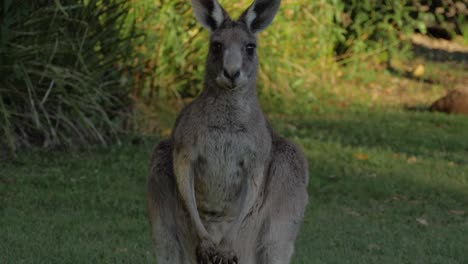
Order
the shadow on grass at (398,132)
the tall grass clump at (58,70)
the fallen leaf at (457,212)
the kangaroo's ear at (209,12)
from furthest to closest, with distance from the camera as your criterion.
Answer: the shadow on grass at (398,132)
the tall grass clump at (58,70)
the fallen leaf at (457,212)
the kangaroo's ear at (209,12)

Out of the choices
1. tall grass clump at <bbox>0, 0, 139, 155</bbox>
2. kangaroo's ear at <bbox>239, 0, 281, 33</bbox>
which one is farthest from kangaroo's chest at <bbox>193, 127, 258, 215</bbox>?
tall grass clump at <bbox>0, 0, 139, 155</bbox>

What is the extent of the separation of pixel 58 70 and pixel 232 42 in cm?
438

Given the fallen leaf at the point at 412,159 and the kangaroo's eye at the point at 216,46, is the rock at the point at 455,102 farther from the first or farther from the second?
the kangaroo's eye at the point at 216,46

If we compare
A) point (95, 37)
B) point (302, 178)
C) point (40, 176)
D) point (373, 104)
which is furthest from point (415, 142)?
point (302, 178)

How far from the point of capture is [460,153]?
374 inches

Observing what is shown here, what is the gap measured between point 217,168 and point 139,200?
119 inches

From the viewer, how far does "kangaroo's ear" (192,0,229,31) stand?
15.1ft

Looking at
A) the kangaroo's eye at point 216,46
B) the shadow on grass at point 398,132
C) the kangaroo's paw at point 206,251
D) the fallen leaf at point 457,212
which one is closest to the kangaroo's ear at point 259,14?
the kangaroo's eye at point 216,46

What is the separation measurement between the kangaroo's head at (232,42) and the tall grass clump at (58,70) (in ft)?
12.1

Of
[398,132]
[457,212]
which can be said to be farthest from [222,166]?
[398,132]

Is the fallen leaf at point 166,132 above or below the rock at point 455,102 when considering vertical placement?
above

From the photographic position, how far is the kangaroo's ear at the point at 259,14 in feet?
15.2

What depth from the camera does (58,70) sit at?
858 centimetres

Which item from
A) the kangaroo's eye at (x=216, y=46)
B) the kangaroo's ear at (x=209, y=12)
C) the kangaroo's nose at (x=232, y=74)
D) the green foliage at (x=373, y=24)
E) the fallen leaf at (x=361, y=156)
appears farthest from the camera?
the green foliage at (x=373, y=24)
